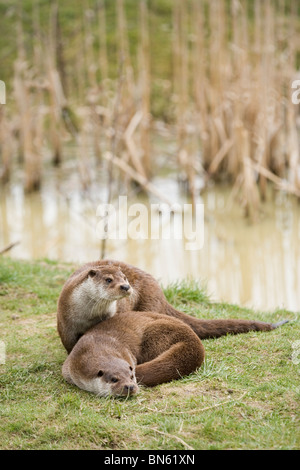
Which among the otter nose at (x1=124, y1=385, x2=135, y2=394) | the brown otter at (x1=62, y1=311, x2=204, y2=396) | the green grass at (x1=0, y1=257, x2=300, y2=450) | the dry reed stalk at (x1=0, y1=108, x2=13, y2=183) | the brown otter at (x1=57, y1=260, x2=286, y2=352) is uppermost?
the dry reed stalk at (x1=0, y1=108, x2=13, y2=183)

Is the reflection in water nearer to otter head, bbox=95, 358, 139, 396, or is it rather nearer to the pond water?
the pond water

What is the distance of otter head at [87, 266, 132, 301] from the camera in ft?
13.0

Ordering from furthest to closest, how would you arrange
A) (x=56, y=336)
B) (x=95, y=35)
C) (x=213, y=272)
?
(x=95, y=35) < (x=213, y=272) < (x=56, y=336)

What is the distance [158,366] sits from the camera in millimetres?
3832

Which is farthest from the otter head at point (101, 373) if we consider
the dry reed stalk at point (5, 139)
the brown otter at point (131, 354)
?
the dry reed stalk at point (5, 139)

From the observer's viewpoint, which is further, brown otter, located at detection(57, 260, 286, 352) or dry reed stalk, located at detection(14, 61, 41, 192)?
dry reed stalk, located at detection(14, 61, 41, 192)

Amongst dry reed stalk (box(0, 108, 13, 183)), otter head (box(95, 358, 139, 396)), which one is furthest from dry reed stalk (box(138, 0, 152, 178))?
otter head (box(95, 358, 139, 396))

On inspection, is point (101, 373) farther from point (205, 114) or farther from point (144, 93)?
point (205, 114)

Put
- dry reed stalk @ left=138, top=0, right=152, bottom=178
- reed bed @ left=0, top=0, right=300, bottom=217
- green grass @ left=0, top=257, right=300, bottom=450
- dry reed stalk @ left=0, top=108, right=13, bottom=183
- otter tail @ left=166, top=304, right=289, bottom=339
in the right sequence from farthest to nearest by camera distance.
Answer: dry reed stalk @ left=0, top=108, right=13, bottom=183, dry reed stalk @ left=138, top=0, right=152, bottom=178, reed bed @ left=0, top=0, right=300, bottom=217, otter tail @ left=166, top=304, right=289, bottom=339, green grass @ left=0, top=257, right=300, bottom=450

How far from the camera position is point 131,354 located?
400 centimetres

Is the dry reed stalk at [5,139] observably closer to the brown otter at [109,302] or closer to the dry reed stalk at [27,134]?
the dry reed stalk at [27,134]
